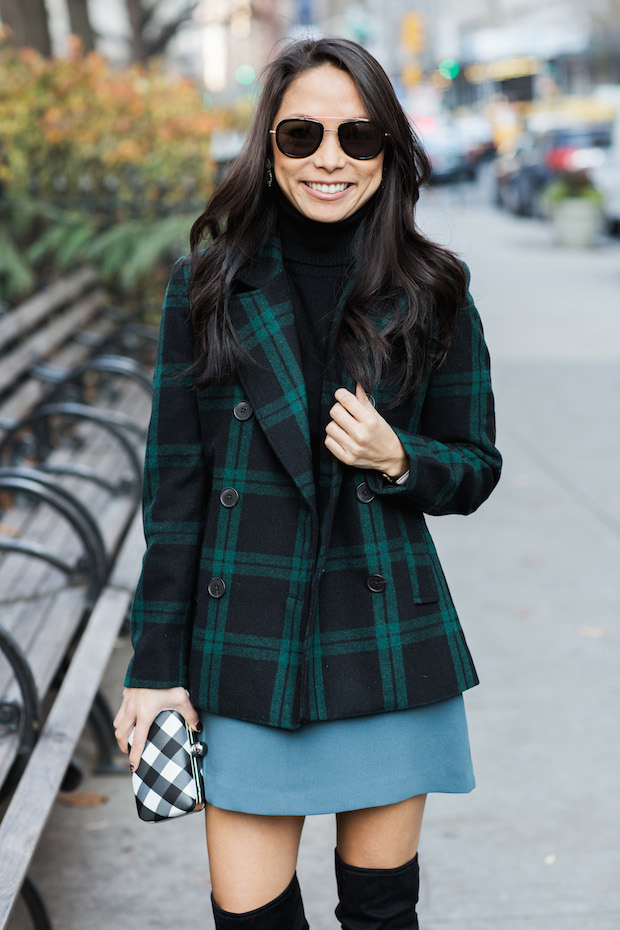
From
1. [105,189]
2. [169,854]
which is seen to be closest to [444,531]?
[169,854]

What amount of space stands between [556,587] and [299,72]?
12.8ft

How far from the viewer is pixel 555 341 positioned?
11656 mm

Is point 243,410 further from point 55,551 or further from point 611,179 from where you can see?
point 611,179

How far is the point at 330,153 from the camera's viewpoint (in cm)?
208

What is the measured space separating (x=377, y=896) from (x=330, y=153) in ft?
4.26

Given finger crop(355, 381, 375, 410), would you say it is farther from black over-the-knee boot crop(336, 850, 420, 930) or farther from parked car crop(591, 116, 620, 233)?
parked car crop(591, 116, 620, 233)

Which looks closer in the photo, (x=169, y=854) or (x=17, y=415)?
(x=169, y=854)

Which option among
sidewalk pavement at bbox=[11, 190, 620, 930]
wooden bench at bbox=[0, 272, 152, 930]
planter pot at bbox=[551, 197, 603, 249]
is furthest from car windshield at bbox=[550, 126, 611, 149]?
wooden bench at bbox=[0, 272, 152, 930]

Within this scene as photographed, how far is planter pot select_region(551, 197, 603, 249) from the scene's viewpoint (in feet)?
60.8

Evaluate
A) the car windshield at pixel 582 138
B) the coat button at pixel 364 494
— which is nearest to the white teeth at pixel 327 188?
the coat button at pixel 364 494

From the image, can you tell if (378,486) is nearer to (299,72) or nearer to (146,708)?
(146,708)

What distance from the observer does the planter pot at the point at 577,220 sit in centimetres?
1855

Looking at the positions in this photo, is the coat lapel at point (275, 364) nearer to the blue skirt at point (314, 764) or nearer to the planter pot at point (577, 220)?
the blue skirt at point (314, 764)

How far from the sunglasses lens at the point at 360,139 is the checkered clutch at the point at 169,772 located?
101 cm
